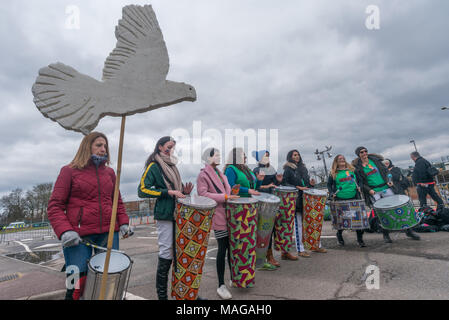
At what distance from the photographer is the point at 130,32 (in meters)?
1.85

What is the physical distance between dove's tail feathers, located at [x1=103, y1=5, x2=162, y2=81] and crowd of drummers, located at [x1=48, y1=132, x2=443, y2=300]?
786 millimetres

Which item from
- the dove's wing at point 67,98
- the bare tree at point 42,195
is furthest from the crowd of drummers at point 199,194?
the bare tree at point 42,195

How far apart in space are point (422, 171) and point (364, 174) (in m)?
3.73

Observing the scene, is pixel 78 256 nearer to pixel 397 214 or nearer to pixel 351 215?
pixel 351 215

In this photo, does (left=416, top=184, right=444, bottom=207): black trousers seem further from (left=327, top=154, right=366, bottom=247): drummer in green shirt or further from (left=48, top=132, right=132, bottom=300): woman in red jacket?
(left=48, top=132, right=132, bottom=300): woman in red jacket

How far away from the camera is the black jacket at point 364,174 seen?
499 cm

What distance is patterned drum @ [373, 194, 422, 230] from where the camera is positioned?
4.14 metres

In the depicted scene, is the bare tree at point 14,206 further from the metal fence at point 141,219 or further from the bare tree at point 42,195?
the metal fence at point 141,219

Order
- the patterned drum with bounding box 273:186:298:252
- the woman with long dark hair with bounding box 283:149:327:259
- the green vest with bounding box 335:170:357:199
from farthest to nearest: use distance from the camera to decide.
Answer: the green vest with bounding box 335:170:357:199, the woman with long dark hair with bounding box 283:149:327:259, the patterned drum with bounding box 273:186:298:252

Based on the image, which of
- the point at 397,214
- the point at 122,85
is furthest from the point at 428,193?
the point at 122,85

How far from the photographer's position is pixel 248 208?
2.80 m

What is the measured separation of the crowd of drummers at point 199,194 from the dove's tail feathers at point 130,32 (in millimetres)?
786

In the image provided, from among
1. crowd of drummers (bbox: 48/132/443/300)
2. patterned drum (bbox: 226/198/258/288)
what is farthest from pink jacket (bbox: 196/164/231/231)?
patterned drum (bbox: 226/198/258/288)

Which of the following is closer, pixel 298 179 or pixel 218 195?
pixel 218 195
